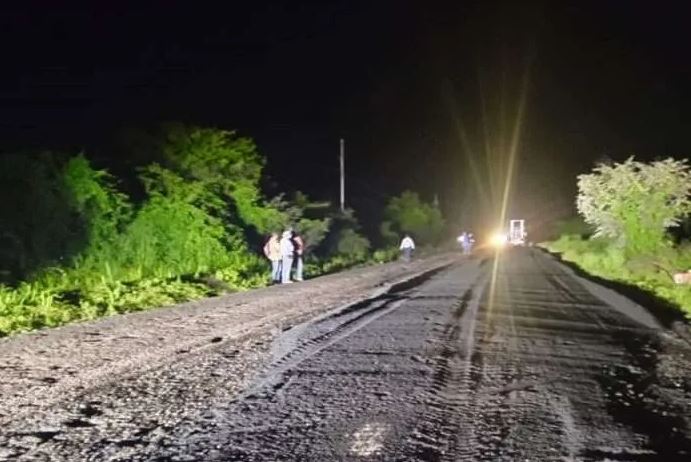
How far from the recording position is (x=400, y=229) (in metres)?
66.0

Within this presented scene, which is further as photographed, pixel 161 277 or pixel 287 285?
pixel 287 285

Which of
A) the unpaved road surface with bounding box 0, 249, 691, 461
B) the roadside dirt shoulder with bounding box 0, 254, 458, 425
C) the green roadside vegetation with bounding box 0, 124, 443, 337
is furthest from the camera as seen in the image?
the green roadside vegetation with bounding box 0, 124, 443, 337

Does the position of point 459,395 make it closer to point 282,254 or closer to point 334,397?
point 334,397

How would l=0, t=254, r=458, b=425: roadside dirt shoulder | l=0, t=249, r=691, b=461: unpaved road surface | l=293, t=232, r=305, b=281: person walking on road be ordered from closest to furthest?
1. l=0, t=249, r=691, b=461: unpaved road surface
2. l=0, t=254, r=458, b=425: roadside dirt shoulder
3. l=293, t=232, r=305, b=281: person walking on road

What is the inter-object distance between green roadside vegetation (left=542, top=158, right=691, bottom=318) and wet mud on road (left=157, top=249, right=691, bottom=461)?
1836 centimetres

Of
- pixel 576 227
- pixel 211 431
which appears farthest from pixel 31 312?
pixel 576 227

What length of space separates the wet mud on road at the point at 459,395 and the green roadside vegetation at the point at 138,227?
6.23m

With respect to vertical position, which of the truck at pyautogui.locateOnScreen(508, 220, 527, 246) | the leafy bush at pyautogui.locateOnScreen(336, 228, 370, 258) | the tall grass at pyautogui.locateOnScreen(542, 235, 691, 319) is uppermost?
the truck at pyautogui.locateOnScreen(508, 220, 527, 246)

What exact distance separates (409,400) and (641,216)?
3027 centimetres

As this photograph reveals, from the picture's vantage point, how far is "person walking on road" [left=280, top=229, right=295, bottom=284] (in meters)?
27.1

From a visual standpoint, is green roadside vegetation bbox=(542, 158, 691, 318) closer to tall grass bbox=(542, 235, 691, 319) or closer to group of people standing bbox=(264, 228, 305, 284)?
tall grass bbox=(542, 235, 691, 319)

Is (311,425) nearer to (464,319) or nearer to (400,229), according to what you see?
(464,319)

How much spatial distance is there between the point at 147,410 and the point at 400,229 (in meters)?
57.9

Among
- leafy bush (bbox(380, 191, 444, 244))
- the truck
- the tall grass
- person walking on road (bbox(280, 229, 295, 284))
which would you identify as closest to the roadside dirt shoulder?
person walking on road (bbox(280, 229, 295, 284))
